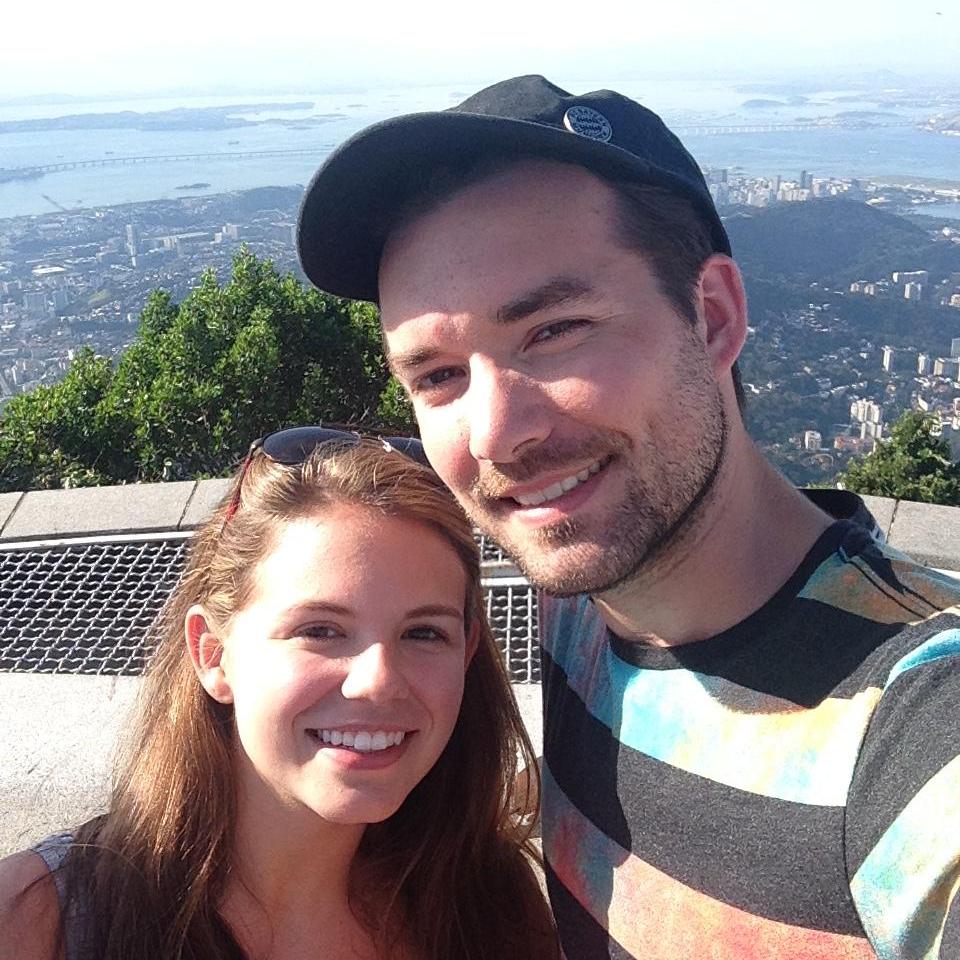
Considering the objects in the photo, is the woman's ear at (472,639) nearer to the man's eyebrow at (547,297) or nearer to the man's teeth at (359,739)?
the man's teeth at (359,739)

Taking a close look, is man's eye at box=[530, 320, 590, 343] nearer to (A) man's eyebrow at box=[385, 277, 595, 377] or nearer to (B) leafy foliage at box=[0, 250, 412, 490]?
(A) man's eyebrow at box=[385, 277, 595, 377]

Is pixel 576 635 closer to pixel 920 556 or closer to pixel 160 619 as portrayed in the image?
pixel 160 619

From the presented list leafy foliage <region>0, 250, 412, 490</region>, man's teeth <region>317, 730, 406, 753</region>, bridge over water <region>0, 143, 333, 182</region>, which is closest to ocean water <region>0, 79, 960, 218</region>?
bridge over water <region>0, 143, 333, 182</region>

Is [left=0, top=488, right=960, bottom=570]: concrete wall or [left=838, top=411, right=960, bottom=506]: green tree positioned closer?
[left=0, top=488, right=960, bottom=570]: concrete wall

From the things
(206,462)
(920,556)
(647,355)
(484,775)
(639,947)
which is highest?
(647,355)

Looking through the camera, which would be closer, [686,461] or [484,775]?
[686,461]

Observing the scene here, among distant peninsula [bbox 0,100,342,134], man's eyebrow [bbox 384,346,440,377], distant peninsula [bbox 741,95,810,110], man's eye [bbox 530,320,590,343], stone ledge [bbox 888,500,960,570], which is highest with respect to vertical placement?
man's eye [bbox 530,320,590,343]

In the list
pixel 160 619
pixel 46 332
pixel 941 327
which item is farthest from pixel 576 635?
pixel 46 332
